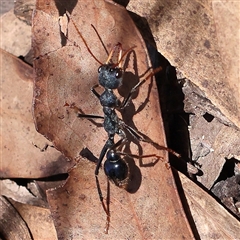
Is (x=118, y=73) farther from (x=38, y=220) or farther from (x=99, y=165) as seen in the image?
(x=38, y=220)

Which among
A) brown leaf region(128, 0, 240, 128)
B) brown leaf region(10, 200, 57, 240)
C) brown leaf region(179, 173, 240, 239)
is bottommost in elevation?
brown leaf region(10, 200, 57, 240)

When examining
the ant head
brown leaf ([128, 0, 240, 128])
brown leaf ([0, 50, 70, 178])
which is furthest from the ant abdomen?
brown leaf ([128, 0, 240, 128])

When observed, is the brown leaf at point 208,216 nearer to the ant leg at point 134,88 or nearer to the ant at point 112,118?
the ant at point 112,118

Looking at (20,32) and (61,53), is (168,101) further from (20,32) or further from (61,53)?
(20,32)

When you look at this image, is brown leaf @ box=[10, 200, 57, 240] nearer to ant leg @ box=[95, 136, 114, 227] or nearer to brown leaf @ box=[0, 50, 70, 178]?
brown leaf @ box=[0, 50, 70, 178]

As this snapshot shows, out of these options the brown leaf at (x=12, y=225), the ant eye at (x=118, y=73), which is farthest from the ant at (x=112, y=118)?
the brown leaf at (x=12, y=225)

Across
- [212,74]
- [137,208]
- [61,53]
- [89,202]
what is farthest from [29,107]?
[212,74]

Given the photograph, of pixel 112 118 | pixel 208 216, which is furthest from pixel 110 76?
pixel 208 216
